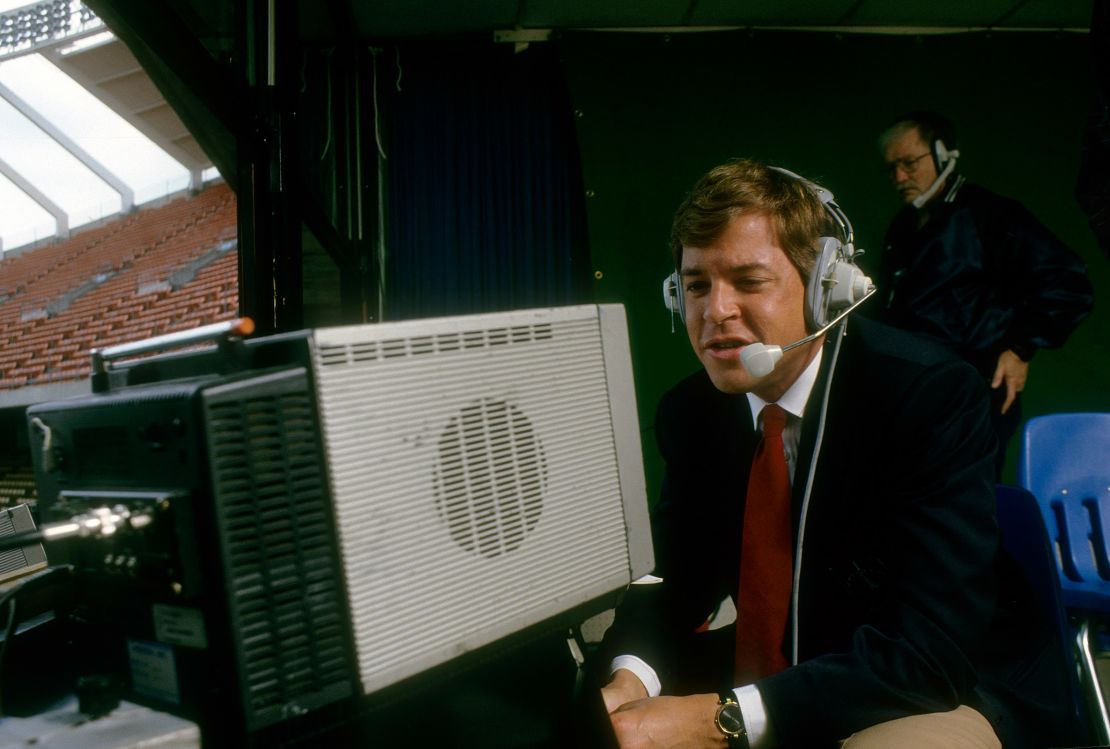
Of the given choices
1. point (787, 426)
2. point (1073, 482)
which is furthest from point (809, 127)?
point (787, 426)

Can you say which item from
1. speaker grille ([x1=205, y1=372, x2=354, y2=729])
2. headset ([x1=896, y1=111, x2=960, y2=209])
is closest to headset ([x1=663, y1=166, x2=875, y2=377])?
speaker grille ([x1=205, y1=372, x2=354, y2=729])

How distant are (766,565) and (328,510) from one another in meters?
0.70

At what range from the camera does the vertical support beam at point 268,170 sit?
132 cm

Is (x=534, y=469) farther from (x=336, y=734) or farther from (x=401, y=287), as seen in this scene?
(x=401, y=287)

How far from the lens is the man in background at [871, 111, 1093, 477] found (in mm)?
2076

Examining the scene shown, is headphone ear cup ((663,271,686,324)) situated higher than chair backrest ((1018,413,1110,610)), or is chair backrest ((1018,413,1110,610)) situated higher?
headphone ear cup ((663,271,686,324))

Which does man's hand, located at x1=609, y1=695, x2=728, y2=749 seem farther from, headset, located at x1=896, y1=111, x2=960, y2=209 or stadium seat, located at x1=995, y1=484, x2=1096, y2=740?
headset, located at x1=896, y1=111, x2=960, y2=209

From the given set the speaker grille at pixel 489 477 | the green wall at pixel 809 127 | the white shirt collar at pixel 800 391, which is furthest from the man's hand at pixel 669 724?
the green wall at pixel 809 127

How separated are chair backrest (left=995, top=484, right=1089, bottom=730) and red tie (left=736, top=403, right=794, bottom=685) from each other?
0.38 m

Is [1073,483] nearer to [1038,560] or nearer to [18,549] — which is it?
[1038,560]

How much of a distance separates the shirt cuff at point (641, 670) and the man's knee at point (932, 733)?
0.26 m

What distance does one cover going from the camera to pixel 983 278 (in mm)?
2154

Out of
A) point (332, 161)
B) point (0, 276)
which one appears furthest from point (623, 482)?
point (0, 276)

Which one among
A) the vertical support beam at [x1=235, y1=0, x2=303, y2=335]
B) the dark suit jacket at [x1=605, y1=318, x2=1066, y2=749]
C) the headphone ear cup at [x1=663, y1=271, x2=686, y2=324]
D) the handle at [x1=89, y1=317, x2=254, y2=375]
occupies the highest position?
the vertical support beam at [x1=235, y1=0, x2=303, y2=335]
